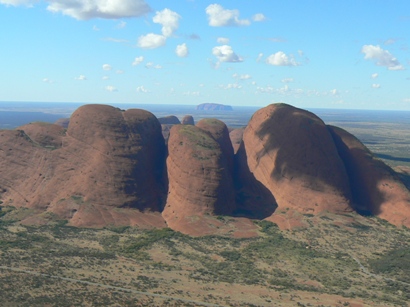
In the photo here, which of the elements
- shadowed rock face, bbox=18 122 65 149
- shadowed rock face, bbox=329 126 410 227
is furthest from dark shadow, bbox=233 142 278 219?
shadowed rock face, bbox=18 122 65 149

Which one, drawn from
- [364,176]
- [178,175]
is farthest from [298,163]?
[178,175]

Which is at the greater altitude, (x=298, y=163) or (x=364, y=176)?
(x=298, y=163)

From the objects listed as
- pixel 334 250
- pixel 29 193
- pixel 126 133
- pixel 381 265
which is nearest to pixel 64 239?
pixel 29 193

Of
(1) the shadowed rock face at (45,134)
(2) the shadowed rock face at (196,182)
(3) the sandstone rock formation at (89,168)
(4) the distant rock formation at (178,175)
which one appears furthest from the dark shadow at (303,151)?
(1) the shadowed rock face at (45,134)

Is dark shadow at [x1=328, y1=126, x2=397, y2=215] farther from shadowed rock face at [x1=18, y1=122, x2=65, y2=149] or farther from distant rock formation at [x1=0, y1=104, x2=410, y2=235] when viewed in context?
shadowed rock face at [x1=18, y1=122, x2=65, y2=149]

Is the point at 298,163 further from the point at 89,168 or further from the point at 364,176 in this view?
the point at 89,168

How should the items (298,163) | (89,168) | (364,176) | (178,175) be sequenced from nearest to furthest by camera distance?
(178,175)
(89,168)
(298,163)
(364,176)
